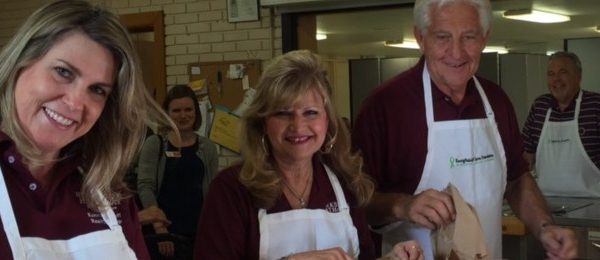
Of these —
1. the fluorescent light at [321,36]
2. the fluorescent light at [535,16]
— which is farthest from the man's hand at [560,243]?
the fluorescent light at [321,36]

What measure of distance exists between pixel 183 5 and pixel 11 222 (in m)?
4.00

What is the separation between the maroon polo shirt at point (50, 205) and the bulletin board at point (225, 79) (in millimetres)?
3346

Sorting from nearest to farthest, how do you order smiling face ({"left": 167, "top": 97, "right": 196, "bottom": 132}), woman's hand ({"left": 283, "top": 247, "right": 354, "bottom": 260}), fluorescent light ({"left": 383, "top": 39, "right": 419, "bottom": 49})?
woman's hand ({"left": 283, "top": 247, "right": 354, "bottom": 260}), smiling face ({"left": 167, "top": 97, "right": 196, "bottom": 132}), fluorescent light ({"left": 383, "top": 39, "right": 419, "bottom": 49})

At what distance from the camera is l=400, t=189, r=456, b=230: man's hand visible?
6.12 ft

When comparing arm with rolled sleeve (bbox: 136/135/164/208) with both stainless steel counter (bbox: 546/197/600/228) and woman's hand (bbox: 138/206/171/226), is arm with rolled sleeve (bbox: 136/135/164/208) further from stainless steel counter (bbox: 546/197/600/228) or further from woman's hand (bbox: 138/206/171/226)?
stainless steel counter (bbox: 546/197/600/228)

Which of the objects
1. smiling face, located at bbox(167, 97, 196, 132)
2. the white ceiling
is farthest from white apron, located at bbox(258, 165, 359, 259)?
the white ceiling

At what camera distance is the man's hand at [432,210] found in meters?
1.87

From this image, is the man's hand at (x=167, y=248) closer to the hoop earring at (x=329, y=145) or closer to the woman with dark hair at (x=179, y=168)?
the woman with dark hair at (x=179, y=168)

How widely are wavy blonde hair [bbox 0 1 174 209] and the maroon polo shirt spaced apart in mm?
23

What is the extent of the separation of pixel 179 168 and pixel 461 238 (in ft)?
8.60

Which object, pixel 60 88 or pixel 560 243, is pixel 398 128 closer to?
pixel 560 243

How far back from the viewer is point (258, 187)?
1880 mm

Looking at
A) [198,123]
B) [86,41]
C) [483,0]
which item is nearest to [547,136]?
[198,123]

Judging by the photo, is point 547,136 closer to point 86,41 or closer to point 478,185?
point 478,185
